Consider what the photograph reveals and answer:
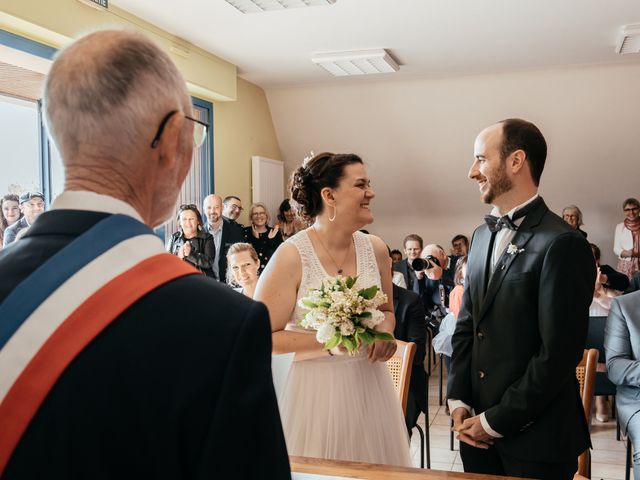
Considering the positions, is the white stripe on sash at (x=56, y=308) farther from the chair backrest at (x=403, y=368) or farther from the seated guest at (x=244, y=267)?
the seated guest at (x=244, y=267)

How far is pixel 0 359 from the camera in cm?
71

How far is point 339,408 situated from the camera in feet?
7.61

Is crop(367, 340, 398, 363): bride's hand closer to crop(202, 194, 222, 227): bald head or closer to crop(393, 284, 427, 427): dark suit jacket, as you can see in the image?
crop(393, 284, 427, 427): dark suit jacket

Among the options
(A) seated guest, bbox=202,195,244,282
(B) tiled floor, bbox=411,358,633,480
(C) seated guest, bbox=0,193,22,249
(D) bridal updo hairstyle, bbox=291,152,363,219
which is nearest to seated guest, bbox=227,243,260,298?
(B) tiled floor, bbox=411,358,633,480

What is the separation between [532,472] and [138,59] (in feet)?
5.82

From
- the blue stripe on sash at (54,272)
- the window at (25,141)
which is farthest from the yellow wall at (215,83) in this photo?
the blue stripe on sash at (54,272)

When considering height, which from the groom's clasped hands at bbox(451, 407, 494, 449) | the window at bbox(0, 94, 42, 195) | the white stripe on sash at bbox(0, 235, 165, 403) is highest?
the window at bbox(0, 94, 42, 195)

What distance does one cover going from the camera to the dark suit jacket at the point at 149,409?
0.69 metres

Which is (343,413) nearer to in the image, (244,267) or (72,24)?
(244,267)

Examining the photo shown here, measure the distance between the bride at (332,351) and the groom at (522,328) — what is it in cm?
28

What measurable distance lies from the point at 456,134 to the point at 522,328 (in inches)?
320

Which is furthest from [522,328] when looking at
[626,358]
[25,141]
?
[25,141]

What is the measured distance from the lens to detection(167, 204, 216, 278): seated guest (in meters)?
6.84

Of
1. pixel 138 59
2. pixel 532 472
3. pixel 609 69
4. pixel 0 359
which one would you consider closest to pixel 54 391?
pixel 0 359
